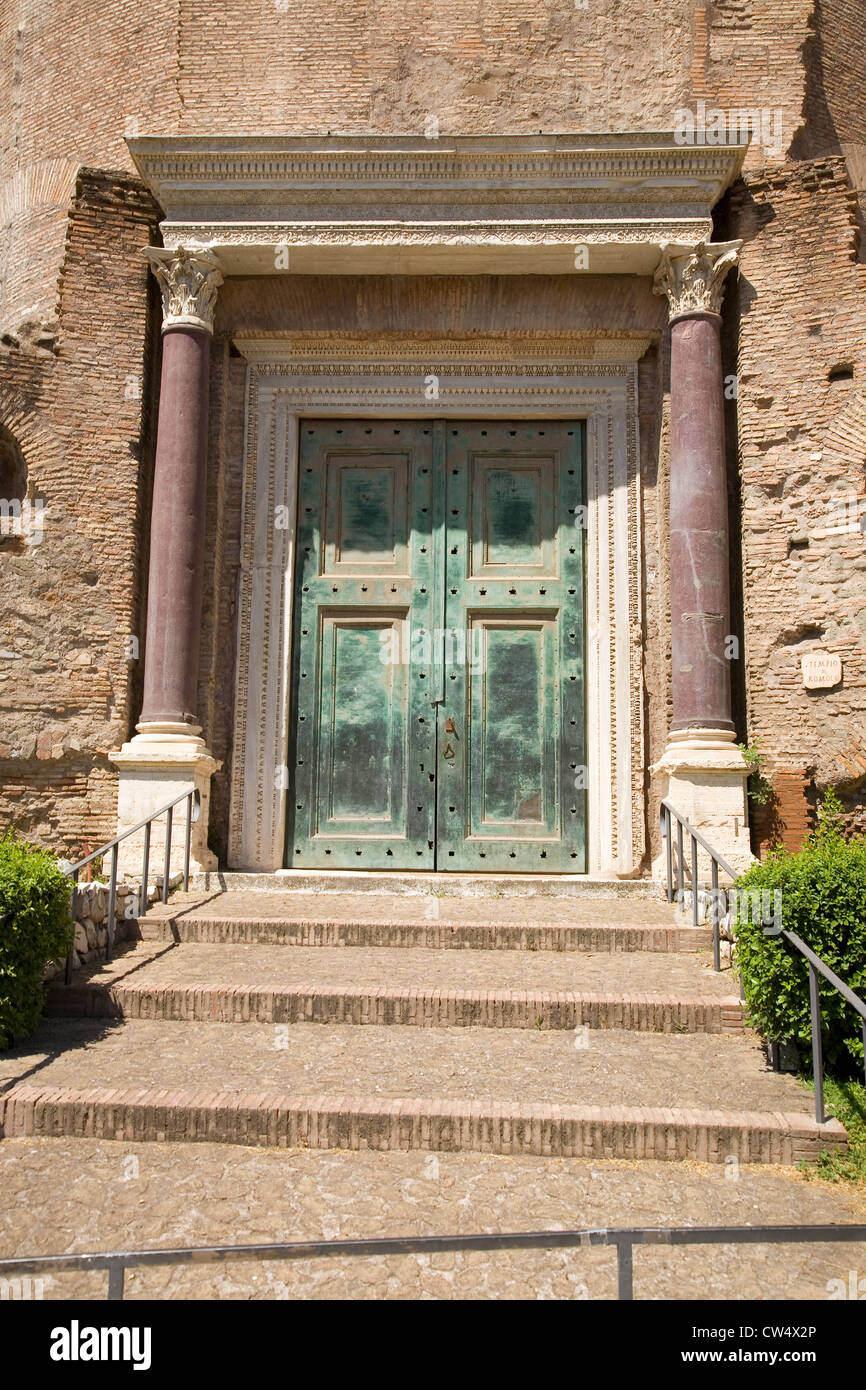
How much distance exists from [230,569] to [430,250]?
326cm

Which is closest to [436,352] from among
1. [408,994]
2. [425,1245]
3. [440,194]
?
[440,194]

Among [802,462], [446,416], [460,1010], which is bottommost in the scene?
[460,1010]

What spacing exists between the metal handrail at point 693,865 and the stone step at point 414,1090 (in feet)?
3.36

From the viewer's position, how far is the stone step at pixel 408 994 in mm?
5688

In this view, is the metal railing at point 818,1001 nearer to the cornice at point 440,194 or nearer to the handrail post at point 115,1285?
the handrail post at point 115,1285

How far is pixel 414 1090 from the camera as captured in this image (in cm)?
479

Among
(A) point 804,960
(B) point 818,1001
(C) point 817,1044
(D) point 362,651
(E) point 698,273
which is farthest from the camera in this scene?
(D) point 362,651

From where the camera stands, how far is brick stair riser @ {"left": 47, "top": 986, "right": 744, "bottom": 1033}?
18.6 feet

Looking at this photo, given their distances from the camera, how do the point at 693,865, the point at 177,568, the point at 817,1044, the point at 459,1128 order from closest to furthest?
1. the point at 459,1128
2. the point at 817,1044
3. the point at 693,865
4. the point at 177,568

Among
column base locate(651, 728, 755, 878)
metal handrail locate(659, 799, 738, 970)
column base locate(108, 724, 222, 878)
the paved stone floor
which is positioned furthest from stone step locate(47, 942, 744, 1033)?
column base locate(108, 724, 222, 878)

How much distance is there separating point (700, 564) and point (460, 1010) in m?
4.62

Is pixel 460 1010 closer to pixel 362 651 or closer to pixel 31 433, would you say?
pixel 362 651

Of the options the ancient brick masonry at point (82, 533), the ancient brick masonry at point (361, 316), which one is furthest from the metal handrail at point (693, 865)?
the ancient brick masonry at point (82, 533)

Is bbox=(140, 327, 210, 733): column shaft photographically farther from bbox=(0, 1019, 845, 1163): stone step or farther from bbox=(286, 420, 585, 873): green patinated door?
bbox=(0, 1019, 845, 1163): stone step
